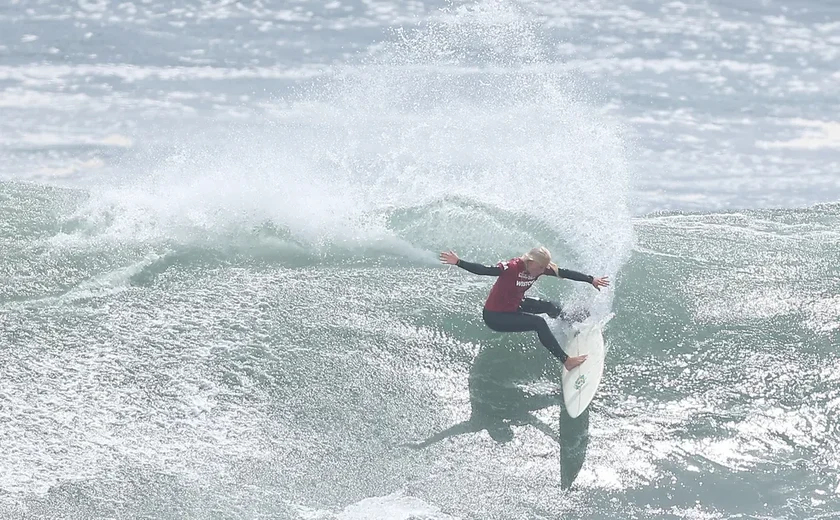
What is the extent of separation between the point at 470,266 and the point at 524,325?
36.0 inches

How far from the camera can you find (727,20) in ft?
82.3

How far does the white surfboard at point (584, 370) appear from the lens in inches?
374

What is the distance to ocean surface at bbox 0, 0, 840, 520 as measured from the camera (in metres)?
8.64

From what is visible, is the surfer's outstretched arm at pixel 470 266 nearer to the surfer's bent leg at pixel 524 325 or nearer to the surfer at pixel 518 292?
the surfer at pixel 518 292

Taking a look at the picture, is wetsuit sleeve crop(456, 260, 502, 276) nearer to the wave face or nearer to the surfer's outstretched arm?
the surfer's outstretched arm

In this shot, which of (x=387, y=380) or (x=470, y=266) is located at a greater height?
(x=470, y=266)

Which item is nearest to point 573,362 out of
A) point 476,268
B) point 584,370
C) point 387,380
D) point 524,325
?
point 584,370

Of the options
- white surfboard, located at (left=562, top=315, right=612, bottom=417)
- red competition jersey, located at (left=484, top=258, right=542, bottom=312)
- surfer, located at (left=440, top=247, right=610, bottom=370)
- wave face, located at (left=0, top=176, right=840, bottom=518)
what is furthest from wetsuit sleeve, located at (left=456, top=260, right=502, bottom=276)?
white surfboard, located at (left=562, top=315, right=612, bottom=417)

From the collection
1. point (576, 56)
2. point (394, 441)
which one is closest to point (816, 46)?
point (576, 56)

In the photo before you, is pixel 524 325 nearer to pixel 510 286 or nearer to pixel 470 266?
pixel 510 286

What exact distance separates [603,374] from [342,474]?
3.08 metres

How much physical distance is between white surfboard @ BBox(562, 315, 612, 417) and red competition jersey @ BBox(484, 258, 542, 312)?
805mm

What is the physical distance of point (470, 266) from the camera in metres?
9.77

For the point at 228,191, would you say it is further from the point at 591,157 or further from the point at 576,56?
the point at 576,56
